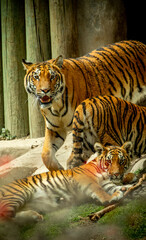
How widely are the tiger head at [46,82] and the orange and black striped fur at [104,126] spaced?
0.42 metres

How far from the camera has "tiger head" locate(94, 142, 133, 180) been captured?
3.76m

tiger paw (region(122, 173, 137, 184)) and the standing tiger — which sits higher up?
the standing tiger

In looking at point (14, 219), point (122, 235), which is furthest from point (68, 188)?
point (122, 235)

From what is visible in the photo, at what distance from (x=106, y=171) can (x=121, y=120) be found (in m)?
0.91

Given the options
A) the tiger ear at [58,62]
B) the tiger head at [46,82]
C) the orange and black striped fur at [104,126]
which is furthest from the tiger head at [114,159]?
the tiger ear at [58,62]

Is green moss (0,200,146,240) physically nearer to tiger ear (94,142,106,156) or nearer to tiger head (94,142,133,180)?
tiger head (94,142,133,180)

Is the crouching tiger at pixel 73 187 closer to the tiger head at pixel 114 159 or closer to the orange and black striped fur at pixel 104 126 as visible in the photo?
the tiger head at pixel 114 159

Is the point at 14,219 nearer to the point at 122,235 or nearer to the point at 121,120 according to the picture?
the point at 122,235

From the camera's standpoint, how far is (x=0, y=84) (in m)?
8.46

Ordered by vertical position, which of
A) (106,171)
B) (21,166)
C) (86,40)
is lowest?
(21,166)

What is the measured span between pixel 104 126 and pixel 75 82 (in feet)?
3.10

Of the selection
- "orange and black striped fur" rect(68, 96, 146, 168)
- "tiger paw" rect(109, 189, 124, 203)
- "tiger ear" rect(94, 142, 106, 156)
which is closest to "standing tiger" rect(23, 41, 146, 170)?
"orange and black striped fur" rect(68, 96, 146, 168)

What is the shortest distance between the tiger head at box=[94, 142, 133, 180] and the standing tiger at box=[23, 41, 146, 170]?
3.39ft

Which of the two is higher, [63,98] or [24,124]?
[63,98]
